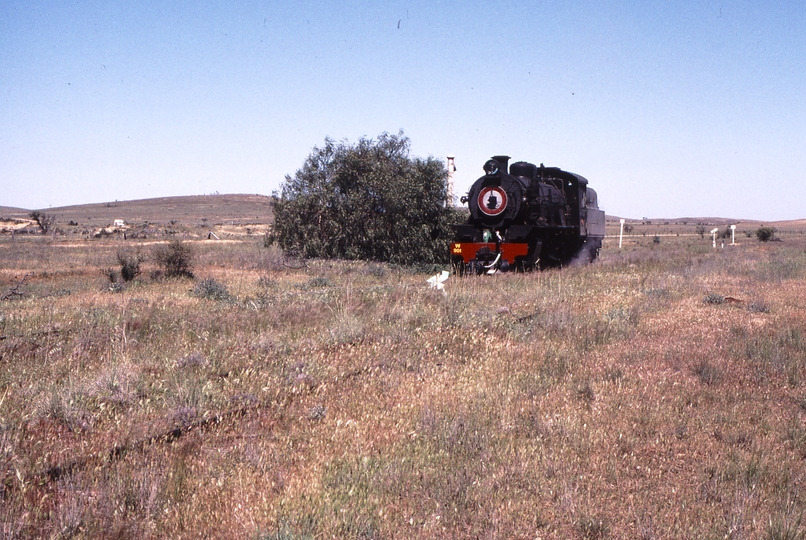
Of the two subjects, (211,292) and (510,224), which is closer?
(211,292)

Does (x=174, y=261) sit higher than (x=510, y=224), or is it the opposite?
(x=510, y=224)

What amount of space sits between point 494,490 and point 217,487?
1.87m

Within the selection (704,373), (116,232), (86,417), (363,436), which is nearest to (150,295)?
(86,417)

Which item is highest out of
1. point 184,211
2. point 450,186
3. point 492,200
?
point 184,211

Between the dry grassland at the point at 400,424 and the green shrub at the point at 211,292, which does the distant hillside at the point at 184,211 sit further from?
the dry grassland at the point at 400,424

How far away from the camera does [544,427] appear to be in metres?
5.25

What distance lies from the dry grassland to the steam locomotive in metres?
6.97

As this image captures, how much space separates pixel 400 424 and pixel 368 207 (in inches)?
748

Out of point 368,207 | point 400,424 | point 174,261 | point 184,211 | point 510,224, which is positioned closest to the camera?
point 400,424

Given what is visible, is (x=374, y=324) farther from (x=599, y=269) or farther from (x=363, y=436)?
(x=599, y=269)

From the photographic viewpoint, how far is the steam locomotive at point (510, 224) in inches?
678

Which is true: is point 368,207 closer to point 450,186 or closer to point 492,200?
point 450,186

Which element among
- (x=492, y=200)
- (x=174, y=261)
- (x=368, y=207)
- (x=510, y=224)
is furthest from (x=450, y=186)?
(x=174, y=261)

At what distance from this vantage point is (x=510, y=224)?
17.7 m
